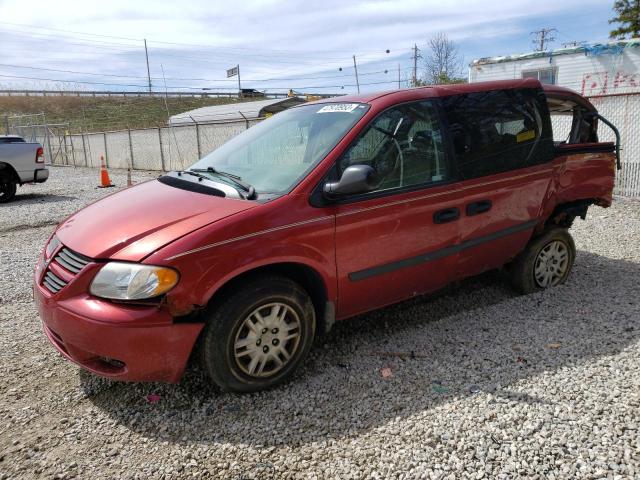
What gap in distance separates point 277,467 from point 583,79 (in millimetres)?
16078

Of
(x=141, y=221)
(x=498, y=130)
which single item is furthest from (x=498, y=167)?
(x=141, y=221)

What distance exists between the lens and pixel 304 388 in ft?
10.2

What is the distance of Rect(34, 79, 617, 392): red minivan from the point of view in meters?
2.68

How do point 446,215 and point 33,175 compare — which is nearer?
point 446,215

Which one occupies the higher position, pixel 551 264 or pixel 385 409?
pixel 551 264

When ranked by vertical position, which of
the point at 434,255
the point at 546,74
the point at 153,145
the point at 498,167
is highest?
the point at 546,74

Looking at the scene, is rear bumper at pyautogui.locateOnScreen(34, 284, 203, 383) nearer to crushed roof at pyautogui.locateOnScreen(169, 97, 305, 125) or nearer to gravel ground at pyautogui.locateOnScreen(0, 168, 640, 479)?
gravel ground at pyautogui.locateOnScreen(0, 168, 640, 479)

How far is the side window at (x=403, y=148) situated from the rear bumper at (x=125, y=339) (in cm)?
145

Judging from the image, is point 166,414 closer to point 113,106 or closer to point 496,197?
point 496,197

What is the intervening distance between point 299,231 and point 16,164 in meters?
11.5

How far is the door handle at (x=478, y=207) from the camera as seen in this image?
148 inches

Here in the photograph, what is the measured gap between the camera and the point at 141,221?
2.93 metres

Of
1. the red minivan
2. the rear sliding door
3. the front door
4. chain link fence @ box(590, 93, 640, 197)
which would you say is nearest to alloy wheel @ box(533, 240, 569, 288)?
the red minivan

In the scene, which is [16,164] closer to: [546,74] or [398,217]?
[398,217]
